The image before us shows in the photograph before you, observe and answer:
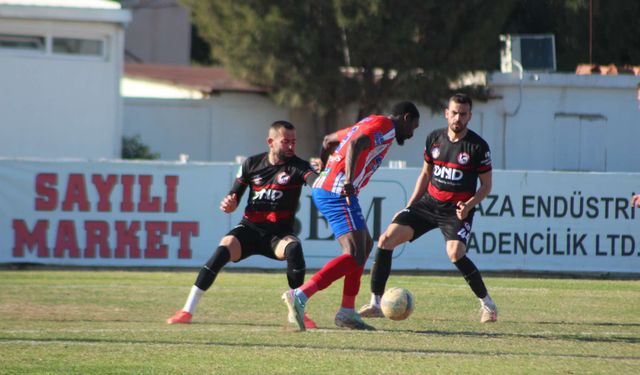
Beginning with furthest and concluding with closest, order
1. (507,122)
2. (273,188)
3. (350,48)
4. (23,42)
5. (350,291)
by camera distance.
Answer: (507,122) < (350,48) < (23,42) < (273,188) < (350,291)

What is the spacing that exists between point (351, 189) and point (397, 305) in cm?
121

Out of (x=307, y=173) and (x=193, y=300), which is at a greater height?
(x=307, y=173)

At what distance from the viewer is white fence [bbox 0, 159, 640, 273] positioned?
17.6 m

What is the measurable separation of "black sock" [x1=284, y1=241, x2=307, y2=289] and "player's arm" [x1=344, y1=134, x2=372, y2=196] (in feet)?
2.55

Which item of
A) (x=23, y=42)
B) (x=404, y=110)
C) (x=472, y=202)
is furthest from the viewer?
(x=23, y=42)

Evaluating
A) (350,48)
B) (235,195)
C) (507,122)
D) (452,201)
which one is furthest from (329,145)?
(507,122)

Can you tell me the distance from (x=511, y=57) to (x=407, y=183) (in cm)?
1502

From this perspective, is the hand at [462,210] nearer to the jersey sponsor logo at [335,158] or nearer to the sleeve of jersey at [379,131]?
the sleeve of jersey at [379,131]

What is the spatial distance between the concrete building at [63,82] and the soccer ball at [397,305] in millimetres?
16947

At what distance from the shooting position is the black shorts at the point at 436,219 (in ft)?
35.1

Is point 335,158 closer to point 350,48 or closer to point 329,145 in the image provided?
point 329,145

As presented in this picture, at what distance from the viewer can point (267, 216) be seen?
406 inches

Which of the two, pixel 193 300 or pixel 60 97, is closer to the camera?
pixel 193 300

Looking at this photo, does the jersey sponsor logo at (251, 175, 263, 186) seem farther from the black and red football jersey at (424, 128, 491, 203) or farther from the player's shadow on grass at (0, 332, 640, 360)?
the player's shadow on grass at (0, 332, 640, 360)
